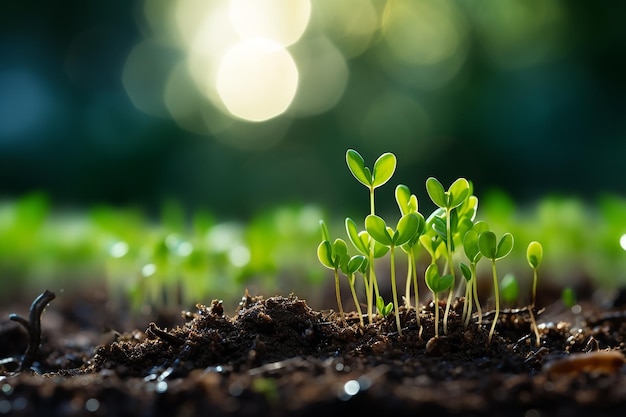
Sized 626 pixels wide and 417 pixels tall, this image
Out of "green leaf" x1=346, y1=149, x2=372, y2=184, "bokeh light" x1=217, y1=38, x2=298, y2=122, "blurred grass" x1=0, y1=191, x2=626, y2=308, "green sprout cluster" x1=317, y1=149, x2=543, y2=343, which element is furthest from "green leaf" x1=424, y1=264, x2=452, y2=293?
"bokeh light" x1=217, y1=38, x2=298, y2=122

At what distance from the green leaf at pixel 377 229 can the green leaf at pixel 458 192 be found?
0.47 ft

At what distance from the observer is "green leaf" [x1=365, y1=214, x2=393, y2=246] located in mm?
1233

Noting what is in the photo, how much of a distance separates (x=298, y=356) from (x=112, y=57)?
398 inches

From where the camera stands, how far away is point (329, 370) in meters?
1.04

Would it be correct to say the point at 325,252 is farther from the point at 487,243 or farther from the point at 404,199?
the point at 487,243

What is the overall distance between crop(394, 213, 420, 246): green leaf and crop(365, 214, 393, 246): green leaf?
17 millimetres

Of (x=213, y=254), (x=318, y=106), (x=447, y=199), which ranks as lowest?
(x=213, y=254)

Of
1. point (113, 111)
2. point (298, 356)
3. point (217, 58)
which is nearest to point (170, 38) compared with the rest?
point (217, 58)

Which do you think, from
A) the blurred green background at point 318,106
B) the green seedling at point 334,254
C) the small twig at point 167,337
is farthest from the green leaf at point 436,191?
the blurred green background at point 318,106

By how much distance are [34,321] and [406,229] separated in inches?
33.1

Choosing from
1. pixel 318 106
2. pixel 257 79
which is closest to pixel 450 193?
pixel 318 106

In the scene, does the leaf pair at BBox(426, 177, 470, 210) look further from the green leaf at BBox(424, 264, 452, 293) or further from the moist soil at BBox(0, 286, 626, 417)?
the moist soil at BBox(0, 286, 626, 417)

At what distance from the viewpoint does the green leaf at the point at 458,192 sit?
4.13 feet

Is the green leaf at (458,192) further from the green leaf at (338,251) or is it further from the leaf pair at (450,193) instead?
the green leaf at (338,251)
